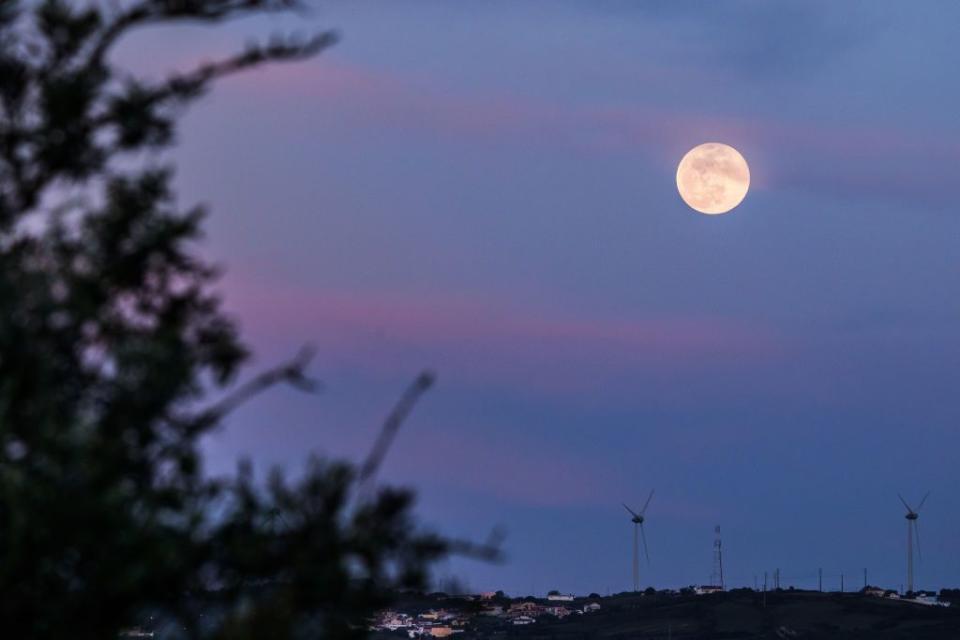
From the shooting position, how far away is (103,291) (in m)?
15.2

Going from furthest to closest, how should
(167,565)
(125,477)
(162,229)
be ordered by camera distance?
(162,229)
(125,477)
(167,565)

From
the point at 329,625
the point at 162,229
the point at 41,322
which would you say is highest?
the point at 162,229

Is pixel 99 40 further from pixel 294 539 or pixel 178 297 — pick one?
pixel 294 539

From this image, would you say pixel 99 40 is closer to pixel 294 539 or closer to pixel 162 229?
pixel 162 229

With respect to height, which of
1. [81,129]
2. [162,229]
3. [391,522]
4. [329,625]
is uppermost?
[81,129]

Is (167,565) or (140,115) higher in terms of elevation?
(140,115)

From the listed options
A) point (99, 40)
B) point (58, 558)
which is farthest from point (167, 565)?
point (99, 40)

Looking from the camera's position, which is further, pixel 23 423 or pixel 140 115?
pixel 140 115

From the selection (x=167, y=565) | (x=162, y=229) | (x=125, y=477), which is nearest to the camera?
(x=167, y=565)

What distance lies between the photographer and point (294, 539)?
14.6 meters

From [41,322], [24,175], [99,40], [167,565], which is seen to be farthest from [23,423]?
[99,40]

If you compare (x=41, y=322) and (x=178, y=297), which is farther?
(x=178, y=297)

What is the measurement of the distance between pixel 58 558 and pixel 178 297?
3329 millimetres

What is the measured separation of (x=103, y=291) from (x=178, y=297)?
99 centimetres
